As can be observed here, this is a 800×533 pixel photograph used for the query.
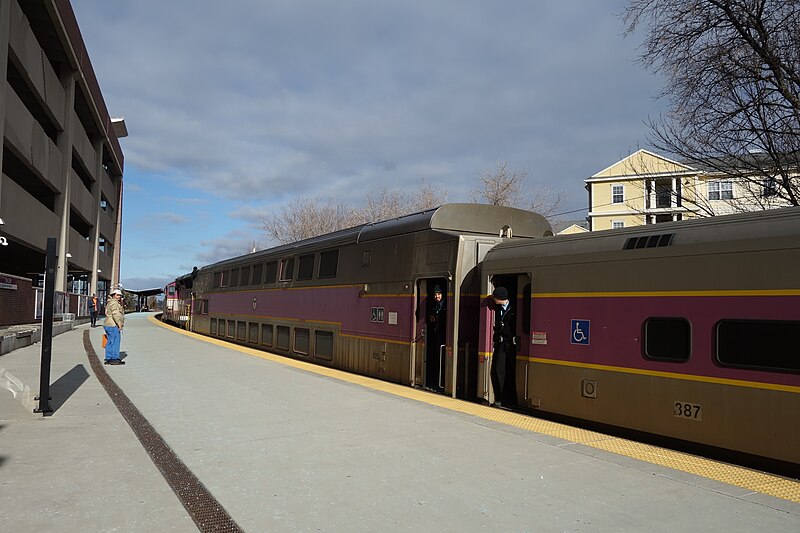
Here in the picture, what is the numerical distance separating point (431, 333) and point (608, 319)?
367 cm

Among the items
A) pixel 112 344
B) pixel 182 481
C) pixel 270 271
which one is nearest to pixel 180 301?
pixel 270 271

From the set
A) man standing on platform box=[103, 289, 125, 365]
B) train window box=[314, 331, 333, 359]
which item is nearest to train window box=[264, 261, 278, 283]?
train window box=[314, 331, 333, 359]

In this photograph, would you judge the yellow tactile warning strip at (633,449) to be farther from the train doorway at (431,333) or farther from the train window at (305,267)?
the train window at (305,267)

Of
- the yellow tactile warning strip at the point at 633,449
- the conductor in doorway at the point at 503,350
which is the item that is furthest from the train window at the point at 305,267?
the conductor in doorway at the point at 503,350

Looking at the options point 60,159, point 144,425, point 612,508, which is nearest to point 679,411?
point 612,508

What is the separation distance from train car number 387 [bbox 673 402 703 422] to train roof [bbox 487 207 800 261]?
164 centimetres

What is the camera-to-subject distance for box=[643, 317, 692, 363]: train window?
612 centimetres

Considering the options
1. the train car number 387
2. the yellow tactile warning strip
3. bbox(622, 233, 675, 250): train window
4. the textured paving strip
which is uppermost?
bbox(622, 233, 675, 250): train window

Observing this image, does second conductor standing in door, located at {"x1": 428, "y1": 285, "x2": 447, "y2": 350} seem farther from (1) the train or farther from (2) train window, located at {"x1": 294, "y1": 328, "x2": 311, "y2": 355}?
(2) train window, located at {"x1": 294, "y1": 328, "x2": 311, "y2": 355}

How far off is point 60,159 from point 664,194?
32509mm

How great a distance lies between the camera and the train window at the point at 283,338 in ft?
53.8

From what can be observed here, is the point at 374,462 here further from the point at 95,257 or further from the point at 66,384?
the point at 95,257

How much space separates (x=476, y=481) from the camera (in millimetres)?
5199

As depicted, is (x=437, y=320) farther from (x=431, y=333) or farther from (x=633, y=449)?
(x=633, y=449)
